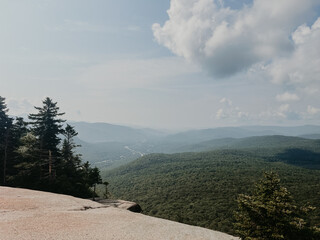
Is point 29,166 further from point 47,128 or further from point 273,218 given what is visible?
point 273,218

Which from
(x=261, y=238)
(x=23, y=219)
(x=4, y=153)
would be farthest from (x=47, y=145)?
(x=261, y=238)

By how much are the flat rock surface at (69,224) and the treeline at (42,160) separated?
13715mm

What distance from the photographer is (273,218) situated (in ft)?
61.6

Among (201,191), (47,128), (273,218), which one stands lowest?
(201,191)

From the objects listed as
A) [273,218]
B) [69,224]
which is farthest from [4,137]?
[273,218]

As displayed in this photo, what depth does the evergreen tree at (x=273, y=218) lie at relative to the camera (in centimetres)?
1864

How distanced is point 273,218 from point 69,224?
20087mm

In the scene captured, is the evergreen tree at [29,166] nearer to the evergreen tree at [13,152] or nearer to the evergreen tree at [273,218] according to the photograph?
the evergreen tree at [13,152]

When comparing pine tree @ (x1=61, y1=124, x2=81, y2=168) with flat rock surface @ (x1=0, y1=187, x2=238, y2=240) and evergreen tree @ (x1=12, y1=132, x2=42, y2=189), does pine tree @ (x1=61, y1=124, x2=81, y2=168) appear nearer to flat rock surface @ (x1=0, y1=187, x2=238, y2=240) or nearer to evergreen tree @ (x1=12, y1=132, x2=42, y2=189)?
evergreen tree @ (x1=12, y1=132, x2=42, y2=189)

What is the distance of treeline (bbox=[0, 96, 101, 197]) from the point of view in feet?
131

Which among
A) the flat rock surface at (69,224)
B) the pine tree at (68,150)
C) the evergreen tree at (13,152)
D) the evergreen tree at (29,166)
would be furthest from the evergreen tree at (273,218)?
A: the evergreen tree at (13,152)

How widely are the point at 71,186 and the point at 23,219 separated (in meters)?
24.6

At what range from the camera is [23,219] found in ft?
62.2

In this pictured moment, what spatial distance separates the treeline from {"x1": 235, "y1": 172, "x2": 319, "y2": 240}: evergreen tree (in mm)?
35249
